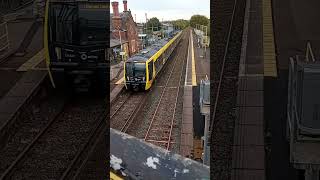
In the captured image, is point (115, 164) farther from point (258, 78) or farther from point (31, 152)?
point (258, 78)

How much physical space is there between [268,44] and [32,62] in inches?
231

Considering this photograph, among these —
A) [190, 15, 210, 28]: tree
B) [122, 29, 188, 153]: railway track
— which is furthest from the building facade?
[122, 29, 188, 153]: railway track

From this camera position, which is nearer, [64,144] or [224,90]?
[64,144]

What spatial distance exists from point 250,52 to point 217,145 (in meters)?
4.46

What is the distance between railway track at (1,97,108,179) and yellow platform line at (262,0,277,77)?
→ 138 inches

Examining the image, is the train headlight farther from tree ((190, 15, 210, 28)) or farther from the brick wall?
tree ((190, 15, 210, 28))

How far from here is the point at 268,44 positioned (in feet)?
33.0

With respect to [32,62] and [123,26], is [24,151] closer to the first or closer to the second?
[123,26]

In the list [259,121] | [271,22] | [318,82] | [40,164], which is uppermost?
[271,22]

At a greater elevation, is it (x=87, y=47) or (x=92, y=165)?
(x=87, y=47)

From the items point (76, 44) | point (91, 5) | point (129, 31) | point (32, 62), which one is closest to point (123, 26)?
point (129, 31)

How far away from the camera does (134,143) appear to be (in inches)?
112

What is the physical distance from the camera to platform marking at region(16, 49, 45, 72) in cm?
909

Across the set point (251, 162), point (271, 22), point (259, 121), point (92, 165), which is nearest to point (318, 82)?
point (251, 162)
